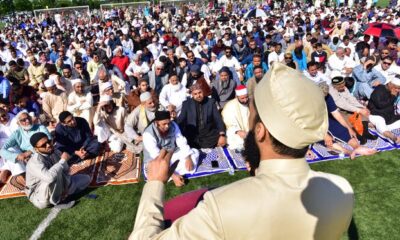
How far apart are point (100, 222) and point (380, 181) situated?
13.3 ft

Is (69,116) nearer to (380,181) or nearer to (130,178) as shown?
(130,178)

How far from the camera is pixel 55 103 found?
7.22 metres

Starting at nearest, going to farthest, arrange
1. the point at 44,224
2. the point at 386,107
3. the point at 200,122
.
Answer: the point at 44,224 → the point at 200,122 → the point at 386,107

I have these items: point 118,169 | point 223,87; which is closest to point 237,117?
point 223,87

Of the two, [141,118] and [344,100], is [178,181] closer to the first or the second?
[141,118]

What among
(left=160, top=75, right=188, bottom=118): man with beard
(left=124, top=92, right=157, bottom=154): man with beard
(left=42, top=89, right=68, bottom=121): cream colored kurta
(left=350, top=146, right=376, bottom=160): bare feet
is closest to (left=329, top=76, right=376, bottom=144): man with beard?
(left=350, top=146, right=376, bottom=160): bare feet

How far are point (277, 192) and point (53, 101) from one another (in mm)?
7097

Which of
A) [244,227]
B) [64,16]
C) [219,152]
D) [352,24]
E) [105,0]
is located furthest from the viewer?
[105,0]

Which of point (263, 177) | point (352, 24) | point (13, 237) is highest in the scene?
point (263, 177)

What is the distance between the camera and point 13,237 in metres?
4.14

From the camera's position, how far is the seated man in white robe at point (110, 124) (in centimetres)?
613

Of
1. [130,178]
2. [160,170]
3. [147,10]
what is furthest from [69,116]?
[147,10]

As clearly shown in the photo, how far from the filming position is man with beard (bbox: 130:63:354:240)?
113cm

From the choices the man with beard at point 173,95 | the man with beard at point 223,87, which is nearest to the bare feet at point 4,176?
the man with beard at point 173,95
